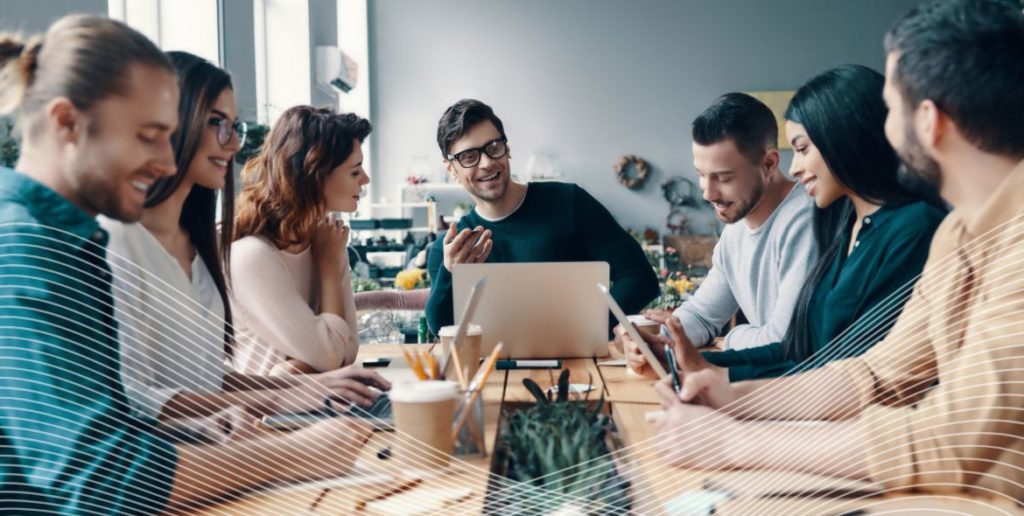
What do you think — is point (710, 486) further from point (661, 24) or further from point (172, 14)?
point (661, 24)

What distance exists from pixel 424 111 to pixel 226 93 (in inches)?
167

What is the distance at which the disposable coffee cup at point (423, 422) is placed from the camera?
1.72ft

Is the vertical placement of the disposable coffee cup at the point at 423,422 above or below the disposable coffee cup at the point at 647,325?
above

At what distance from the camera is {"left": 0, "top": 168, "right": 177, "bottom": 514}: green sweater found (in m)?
0.42

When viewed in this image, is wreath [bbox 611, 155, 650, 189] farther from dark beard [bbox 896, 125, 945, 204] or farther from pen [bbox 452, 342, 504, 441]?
dark beard [bbox 896, 125, 945, 204]

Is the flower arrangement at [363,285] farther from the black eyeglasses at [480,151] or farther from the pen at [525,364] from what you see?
the pen at [525,364]

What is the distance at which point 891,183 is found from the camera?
565mm

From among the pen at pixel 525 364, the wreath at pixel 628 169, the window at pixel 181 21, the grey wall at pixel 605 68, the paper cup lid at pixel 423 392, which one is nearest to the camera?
the paper cup lid at pixel 423 392

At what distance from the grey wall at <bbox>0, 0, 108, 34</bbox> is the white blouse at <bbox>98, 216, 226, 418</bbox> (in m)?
0.11

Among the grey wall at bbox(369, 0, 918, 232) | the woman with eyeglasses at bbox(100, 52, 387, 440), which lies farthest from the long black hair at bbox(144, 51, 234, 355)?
the grey wall at bbox(369, 0, 918, 232)

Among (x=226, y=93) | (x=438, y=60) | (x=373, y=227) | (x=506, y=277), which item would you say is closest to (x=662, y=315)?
(x=506, y=277)

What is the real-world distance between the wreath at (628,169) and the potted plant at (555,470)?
13.9ft

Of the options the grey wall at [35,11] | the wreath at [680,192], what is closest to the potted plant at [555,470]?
the grey wall at [35,11]

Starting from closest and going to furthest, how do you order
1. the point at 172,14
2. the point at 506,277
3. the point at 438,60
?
the point at 172,14 → the point at 506,277 → the point at 438,60
